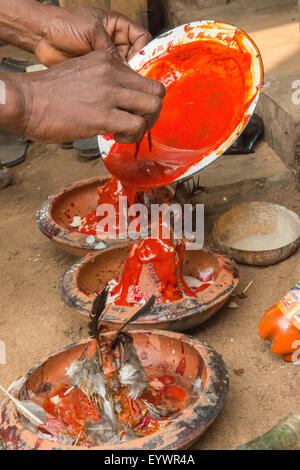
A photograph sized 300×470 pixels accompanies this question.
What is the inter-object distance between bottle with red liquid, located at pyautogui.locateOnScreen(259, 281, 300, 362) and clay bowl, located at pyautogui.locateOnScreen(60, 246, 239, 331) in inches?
10.3

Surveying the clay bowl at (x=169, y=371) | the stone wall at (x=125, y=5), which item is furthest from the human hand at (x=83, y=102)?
the stone wall at (x=125, y=5)

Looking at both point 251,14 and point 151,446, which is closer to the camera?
point 151,446

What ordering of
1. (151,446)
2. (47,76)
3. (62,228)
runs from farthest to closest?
(62,228)
(47,76)
(151,446)

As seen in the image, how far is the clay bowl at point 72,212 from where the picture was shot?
352cm

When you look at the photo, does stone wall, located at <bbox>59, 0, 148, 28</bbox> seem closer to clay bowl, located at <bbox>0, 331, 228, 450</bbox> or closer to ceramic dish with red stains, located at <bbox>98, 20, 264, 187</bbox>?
ceramic dish with red stains, located at <bbox>98, 20, 264, 187</bbox>

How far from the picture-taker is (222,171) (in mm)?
4598

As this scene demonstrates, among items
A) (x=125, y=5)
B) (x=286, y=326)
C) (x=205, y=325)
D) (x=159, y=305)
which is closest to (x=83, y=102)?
(x=159, y=305)

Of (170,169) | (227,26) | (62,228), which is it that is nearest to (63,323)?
(62,228)

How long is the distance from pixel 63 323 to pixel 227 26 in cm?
185

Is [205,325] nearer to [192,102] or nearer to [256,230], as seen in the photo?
[256,230]

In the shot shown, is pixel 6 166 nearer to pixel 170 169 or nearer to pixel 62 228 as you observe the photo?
pixel 62 228

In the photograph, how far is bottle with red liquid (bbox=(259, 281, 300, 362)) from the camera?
262 cm

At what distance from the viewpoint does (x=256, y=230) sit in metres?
3.82

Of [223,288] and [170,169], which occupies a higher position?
[170,169]
